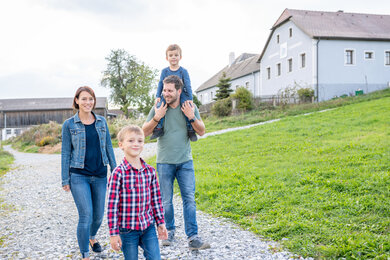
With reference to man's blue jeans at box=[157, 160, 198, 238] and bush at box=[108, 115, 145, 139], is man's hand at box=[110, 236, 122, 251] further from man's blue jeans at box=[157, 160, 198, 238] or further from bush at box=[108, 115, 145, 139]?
bush at box=[108, 115, 145, 139]

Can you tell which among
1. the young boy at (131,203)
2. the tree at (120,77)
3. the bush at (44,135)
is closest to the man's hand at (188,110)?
the young boy at (131,203)

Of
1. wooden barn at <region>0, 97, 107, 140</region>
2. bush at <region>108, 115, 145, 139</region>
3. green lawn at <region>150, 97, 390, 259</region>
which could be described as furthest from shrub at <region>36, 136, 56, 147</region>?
wooden barn at <region>0, 97, 107, 140</region>

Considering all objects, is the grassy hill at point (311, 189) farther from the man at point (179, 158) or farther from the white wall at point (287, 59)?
the white wall at point (287, 59)

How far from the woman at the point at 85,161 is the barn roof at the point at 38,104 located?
54.0 m

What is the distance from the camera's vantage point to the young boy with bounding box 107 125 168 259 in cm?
293

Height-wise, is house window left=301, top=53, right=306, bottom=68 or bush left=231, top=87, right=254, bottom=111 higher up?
house window left=301, top=53, right=306, bottom=68

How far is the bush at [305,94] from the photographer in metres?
25.5

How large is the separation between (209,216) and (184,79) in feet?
8.74

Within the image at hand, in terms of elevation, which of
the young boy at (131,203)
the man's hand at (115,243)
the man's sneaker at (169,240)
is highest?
the young boy at (131,203)

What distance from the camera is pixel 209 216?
20.0ft

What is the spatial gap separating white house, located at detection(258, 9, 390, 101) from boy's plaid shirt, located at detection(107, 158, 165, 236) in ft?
87.0

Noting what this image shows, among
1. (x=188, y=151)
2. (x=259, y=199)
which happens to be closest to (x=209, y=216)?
(x=259, y=199)

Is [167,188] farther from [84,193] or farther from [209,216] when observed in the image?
[209,216]

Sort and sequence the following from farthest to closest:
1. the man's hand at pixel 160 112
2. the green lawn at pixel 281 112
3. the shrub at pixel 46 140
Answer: the shrub at pixel 46 140, the green lawn at pixel 281 112, the man's hand at pixel 160 112
